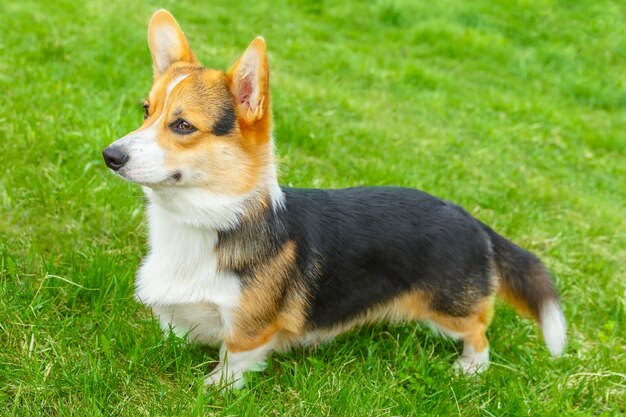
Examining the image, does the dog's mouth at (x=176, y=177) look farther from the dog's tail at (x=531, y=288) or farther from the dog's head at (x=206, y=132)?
the dog's tail at (x=531, y=288)

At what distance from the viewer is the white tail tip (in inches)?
135

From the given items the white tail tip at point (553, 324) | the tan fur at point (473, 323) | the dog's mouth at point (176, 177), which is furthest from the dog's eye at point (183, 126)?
the white tail tip at point (553, 324)

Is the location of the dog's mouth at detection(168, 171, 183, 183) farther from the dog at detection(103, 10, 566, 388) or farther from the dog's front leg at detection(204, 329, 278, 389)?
the dog's front leg at detection(204, 329, 278, 389)

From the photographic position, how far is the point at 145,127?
271cm

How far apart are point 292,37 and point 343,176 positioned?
435 centimetres

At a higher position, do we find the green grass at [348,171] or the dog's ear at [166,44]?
the dog's ear at [166,44]

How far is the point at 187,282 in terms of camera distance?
2.86m

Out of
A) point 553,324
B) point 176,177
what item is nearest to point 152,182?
point 176,177

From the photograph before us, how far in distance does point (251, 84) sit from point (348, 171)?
2.68 meters

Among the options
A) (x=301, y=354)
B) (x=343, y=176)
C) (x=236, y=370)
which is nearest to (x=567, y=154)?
(x=343, y=176)

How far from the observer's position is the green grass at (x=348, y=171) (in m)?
2.87

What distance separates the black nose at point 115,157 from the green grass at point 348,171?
2.76 ft

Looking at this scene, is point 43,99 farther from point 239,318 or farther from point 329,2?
point 329,2

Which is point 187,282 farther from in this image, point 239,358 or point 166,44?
point 166,44
